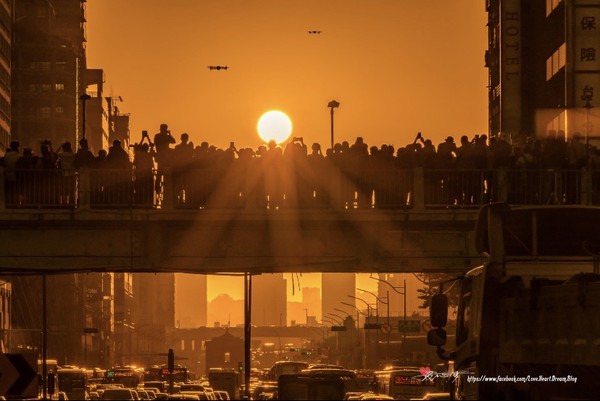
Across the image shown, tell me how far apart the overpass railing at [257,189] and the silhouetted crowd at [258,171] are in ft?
0.08

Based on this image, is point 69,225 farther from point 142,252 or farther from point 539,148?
point 539,148

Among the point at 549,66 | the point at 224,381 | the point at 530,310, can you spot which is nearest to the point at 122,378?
the point at 224,381

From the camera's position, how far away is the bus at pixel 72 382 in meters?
73.2

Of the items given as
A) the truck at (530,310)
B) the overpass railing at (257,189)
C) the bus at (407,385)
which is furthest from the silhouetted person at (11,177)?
the bus at (407,385)

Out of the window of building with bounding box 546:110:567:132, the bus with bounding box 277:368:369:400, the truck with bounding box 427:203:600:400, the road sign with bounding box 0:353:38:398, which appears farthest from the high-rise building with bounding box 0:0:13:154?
the truck with bounding box 427:203:600:400

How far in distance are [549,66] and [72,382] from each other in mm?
26424

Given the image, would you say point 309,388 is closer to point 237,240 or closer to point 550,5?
point 237,240

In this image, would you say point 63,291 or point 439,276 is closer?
point 439,276

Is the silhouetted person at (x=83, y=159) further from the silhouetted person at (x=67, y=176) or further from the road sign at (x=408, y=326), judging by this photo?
the road sign at (x=408, y=326)

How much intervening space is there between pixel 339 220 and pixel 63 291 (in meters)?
150

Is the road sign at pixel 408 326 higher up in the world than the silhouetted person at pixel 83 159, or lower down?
lower down

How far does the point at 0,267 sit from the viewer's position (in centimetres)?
3894

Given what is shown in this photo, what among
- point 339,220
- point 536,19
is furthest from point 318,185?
point 536,19

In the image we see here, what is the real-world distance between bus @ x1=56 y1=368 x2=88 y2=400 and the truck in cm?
5002
